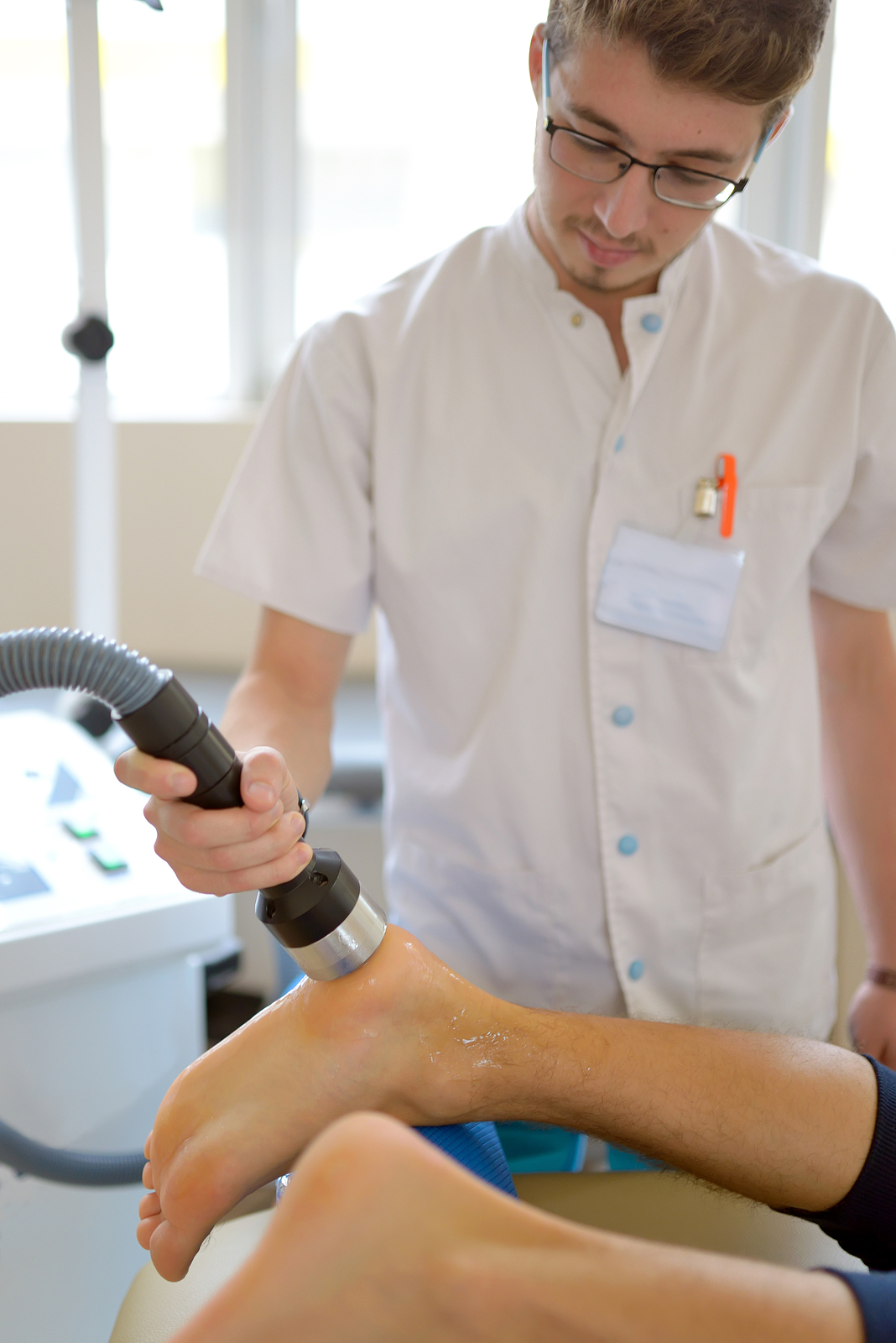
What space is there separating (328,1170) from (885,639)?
38.5 inches

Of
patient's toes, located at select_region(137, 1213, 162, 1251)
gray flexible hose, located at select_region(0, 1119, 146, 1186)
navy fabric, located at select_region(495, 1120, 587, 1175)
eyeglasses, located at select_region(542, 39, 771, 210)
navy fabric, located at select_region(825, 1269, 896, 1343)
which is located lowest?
navy fabric, located at select_region(495, 1120, 587, 1175)

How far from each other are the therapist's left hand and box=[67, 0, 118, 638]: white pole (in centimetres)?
109

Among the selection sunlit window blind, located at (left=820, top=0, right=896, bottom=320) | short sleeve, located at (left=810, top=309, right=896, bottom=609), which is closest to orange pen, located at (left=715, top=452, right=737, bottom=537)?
short sleeve, located at (left=810, top=309, right=896, bottom=609)

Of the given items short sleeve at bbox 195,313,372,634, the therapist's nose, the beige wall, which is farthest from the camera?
the beige wall

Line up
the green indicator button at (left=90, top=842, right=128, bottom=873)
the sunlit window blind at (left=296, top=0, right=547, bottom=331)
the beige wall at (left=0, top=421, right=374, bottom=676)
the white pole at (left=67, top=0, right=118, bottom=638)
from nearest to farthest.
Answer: the green indicator button at (left=90, top=842, right=128, bottom=873)
the white pole at (left=67, top=0, right=118, bottom=638)
the beige wall at (left=0, top=421, right=374, bottom=676)
the sunlit window blind at (left=296, top=0, right=547, bottom=331)

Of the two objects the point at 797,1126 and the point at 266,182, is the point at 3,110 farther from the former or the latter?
the point at 797,1126

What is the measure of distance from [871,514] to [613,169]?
1.62ft

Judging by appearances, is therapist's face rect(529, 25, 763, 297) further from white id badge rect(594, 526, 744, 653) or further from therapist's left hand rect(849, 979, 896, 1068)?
therapist's left hand rect(849, 979, 896, 1068)

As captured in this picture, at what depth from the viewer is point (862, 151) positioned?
280 centimetres

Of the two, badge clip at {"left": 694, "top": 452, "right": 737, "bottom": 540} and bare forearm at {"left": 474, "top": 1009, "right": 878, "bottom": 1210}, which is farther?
badge clip at {"left": 694, "top": 452, "right": 737, "bottom": 540}

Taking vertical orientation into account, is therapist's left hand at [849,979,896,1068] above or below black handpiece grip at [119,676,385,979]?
below

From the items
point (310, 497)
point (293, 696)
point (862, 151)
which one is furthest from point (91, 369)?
point (862, 151)

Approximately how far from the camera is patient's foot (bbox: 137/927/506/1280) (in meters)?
0.88

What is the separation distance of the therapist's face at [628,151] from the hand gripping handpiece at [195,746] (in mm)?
627
